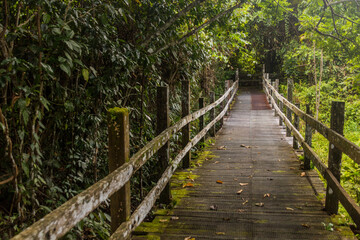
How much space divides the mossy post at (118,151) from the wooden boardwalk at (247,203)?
2.82ft

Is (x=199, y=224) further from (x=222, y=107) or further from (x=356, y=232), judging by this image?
(x=222, y=107)

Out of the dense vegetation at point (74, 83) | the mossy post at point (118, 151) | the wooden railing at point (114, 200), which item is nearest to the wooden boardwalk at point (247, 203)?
the wooden railing at point (114, 200)

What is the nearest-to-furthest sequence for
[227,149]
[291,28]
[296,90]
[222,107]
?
[227,149] → [222,107] → [296,90] → [291,28]

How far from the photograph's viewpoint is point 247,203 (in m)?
4.15

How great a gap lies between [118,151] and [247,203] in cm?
226

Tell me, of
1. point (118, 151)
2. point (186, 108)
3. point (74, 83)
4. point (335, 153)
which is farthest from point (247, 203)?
point (74, 83)

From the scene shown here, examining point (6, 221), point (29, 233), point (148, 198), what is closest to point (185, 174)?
point (148, 198)

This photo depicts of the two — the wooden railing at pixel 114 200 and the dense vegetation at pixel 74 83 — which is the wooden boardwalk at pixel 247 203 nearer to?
the wooden railing at pixel 114 200

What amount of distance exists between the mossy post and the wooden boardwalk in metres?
0.86

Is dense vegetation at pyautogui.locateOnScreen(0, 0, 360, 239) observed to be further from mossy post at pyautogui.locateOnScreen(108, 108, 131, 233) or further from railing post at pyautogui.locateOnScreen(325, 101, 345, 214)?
railing post at pyautogui.locateOnScreen(325, 101, 345, 214)

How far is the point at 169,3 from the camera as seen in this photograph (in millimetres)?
4668

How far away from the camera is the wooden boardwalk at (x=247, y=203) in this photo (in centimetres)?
336

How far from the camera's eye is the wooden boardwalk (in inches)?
132

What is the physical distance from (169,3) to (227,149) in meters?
3.88
